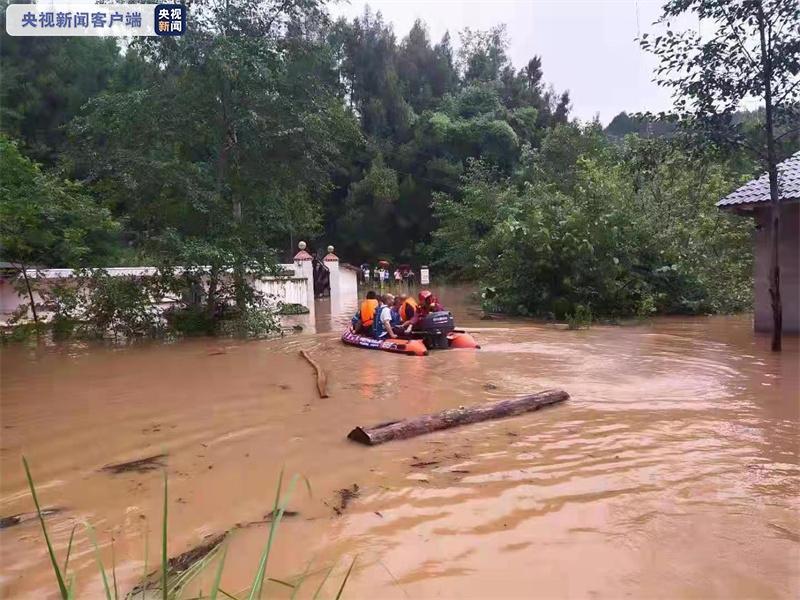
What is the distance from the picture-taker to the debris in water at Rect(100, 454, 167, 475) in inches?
195

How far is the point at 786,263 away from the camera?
40.0 ft

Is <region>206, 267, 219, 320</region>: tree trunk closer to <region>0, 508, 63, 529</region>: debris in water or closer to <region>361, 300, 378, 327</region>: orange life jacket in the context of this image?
<region>361, 300, 378, 327</region>: orange life jacket

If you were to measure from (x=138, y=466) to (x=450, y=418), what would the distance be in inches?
106

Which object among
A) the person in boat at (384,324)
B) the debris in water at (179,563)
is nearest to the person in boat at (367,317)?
the person in boat at (384,324)

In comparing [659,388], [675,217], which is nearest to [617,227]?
[675,217]

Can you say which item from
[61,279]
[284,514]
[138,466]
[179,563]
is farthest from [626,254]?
[179,563]

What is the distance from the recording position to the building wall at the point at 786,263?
12016 mm

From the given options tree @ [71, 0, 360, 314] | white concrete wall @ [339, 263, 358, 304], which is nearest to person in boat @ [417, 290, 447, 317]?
tree @ [71, 0, 360, 314]

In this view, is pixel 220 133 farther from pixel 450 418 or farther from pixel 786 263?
pixel 786 263

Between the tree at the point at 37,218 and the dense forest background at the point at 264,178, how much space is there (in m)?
0.06

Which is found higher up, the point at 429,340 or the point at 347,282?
the point at 347,282

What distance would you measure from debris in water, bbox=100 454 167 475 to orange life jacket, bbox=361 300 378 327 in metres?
6.75

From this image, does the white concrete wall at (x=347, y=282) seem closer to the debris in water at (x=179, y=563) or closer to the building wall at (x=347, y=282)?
the building wall at (x=347, y=282)

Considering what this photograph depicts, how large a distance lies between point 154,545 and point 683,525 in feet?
10.1
